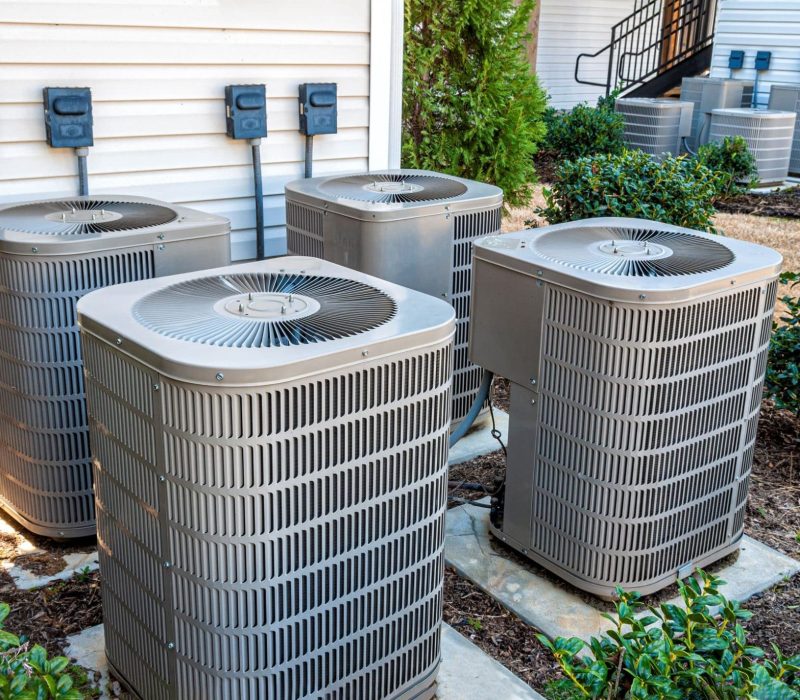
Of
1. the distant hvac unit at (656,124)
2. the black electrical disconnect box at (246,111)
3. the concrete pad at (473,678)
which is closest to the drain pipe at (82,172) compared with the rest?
the black electrical disconnect box at (246,111)

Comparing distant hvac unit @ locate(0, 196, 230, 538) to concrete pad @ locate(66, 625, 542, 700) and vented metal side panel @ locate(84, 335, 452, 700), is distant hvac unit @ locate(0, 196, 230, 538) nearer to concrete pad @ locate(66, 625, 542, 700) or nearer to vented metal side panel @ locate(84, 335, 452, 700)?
concrete pad @ locate(66, 625, 542, 700)

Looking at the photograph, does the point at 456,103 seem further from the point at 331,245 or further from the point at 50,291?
the point at 50,291

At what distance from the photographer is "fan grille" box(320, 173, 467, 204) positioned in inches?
156

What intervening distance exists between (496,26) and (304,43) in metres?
2.75

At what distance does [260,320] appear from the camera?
2.31m

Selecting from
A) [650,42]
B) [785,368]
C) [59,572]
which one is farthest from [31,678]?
[650,42]

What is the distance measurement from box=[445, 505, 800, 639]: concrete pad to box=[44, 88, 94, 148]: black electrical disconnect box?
2256mm

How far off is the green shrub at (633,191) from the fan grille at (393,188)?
1561 millimetres

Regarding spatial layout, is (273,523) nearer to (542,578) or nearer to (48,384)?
(48,384)

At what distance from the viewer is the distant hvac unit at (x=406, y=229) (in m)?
3.71

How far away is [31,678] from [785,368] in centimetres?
403

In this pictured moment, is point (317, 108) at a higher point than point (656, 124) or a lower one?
higher

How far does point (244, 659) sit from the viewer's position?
7.09ft

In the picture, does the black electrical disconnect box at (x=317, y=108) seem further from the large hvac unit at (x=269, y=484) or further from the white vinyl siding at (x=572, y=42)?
the white vinyl siding at (x=572, y=42)
